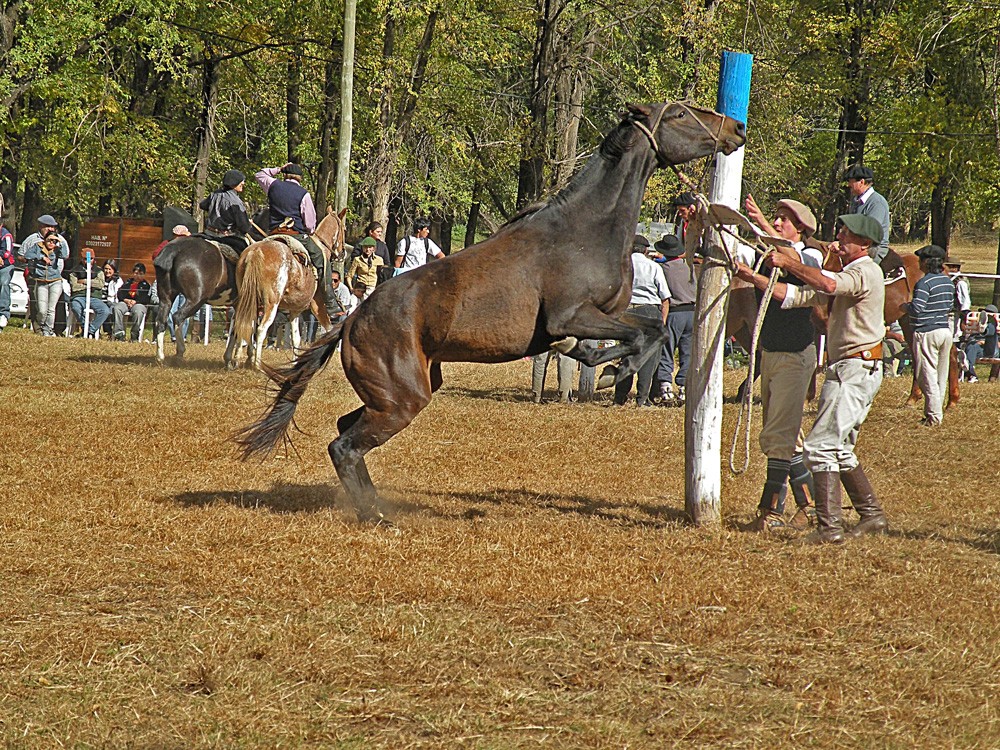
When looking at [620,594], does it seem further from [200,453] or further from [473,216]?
[473,216]

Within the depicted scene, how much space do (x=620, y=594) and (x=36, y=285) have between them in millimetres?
18716

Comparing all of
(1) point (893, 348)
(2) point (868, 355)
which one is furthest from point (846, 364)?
(1) point (893, 348)

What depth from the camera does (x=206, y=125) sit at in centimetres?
3138

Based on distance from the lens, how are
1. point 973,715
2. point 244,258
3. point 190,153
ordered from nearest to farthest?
point 973,715
point 244,258
point 190,153

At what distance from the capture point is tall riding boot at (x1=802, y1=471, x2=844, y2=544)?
7.54m

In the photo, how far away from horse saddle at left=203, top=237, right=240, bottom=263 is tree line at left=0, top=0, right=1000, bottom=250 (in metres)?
7.97

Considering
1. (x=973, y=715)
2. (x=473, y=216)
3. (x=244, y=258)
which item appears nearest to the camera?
(x=973, y=715)

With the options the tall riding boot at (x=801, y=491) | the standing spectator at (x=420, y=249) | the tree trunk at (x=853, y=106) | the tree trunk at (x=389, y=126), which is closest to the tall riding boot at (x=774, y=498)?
the tall riding boot at (x=801, y=491)

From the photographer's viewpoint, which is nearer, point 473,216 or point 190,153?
point 190,153

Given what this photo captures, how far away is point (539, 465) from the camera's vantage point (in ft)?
34.3

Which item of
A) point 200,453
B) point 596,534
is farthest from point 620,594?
point 200,453

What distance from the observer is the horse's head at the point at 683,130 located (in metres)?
7.62

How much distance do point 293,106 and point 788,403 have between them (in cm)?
2740

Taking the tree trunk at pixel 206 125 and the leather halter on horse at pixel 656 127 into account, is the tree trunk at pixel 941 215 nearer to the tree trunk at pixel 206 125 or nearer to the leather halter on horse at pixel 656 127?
the tree trunk at pixel 206 125
